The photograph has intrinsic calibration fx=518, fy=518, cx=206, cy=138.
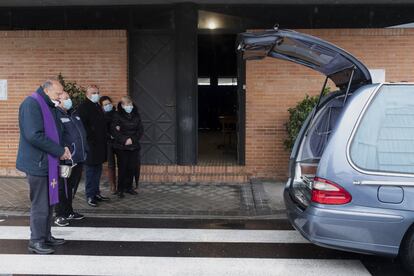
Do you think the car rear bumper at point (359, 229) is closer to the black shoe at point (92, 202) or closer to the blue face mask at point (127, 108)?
the black shoe at point (92, 202)

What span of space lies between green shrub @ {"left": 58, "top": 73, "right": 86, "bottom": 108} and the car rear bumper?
19.2 feet

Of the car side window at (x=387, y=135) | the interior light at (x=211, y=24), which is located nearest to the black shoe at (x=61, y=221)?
the car side window at (x=387, y=135)

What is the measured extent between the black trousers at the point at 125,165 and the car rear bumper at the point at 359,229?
4.31 metres

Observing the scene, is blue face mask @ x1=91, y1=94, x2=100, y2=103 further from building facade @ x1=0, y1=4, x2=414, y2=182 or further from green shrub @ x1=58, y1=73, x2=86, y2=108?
building facade @ x1=0, y1=4, x2=414, y2=182

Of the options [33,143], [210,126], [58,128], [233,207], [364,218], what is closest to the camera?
[364,218]

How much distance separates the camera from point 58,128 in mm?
5840

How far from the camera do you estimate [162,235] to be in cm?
629

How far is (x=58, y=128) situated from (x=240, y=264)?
99.2 inches

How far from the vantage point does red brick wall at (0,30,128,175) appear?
9812mm

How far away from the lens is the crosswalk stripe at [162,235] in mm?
6098

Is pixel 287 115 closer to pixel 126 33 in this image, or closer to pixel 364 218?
pixel 126 33

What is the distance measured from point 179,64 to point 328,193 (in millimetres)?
5722

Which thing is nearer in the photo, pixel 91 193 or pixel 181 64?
pixel 91 193

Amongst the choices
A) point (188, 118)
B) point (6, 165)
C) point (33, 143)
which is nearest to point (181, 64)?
point (188, 118)
